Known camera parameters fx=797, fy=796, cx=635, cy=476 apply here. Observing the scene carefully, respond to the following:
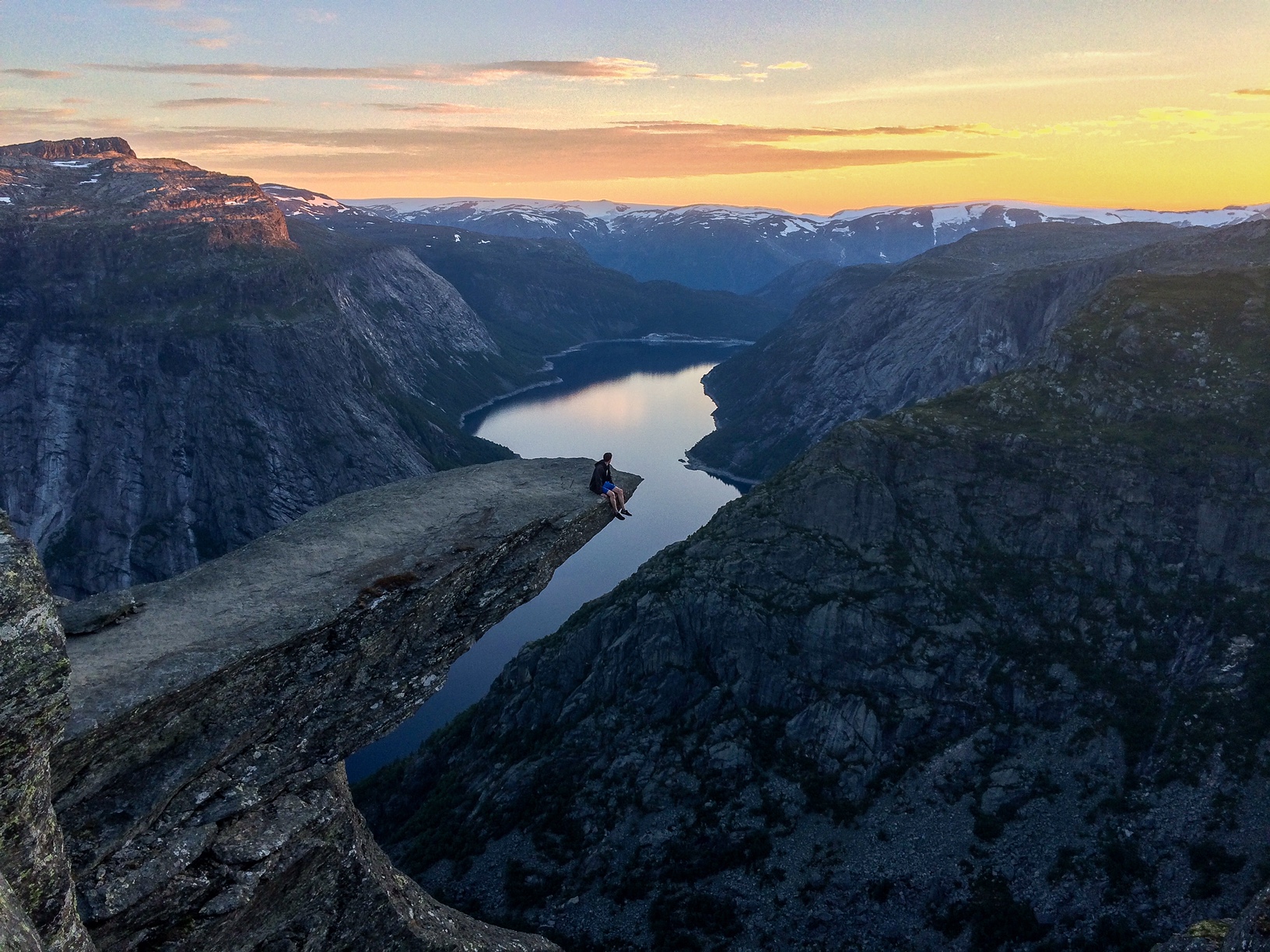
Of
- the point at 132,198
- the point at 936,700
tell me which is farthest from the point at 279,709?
the point at 132,198

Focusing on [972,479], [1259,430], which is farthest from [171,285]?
[1259,430]

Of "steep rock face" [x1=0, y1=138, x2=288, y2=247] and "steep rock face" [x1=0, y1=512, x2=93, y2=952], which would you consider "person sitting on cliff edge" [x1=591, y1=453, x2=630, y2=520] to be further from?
"steep rock face" [x1=0, y1=138, x2=288, y2=247]

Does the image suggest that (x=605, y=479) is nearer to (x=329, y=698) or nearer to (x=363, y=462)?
(x=329, y=698)

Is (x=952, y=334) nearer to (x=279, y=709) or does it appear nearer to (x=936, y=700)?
(x=936, y=700)

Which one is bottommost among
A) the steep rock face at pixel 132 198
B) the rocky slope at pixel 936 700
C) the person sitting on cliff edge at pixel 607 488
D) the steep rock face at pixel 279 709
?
the rocky slope at pixel 936 700

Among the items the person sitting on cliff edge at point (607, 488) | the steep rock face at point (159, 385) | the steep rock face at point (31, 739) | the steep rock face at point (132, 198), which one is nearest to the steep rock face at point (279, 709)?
the person sitting on cliff edge at point (607, 488)

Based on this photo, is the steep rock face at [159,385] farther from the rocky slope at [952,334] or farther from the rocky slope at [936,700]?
the rocky slope at [952,334]
